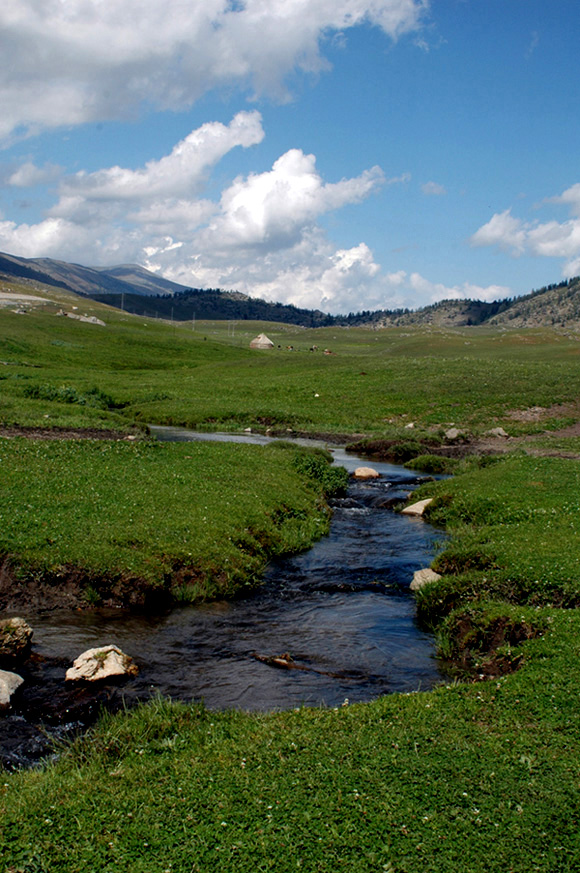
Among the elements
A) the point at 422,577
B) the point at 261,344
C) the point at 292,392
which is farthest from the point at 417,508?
the point at 261,344

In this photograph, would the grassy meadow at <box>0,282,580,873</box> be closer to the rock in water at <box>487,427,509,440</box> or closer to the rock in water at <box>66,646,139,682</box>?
the rock in water at <box>66,646,139,682</box>

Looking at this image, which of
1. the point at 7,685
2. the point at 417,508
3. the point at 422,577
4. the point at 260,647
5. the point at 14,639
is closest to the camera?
the point at 7,685

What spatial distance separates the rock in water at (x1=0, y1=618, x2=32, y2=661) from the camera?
12.8 meters

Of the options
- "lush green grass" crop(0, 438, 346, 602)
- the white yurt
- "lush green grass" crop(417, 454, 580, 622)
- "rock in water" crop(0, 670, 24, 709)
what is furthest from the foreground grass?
the white yurt

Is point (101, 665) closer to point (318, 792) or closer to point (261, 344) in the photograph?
point (318, 792)

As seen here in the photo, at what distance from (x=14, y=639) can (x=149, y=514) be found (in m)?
7.69

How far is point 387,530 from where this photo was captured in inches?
997

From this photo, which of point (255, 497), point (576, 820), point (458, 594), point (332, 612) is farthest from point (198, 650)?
point (255, 497)

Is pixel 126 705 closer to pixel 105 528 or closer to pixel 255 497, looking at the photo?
pixel 105 528

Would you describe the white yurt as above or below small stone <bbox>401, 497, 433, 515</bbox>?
above

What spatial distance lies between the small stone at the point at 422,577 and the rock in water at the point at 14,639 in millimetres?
9939

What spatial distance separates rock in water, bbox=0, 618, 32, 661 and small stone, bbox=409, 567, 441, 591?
32.6ft

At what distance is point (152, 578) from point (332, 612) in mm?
4720

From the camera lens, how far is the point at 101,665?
1231cm
